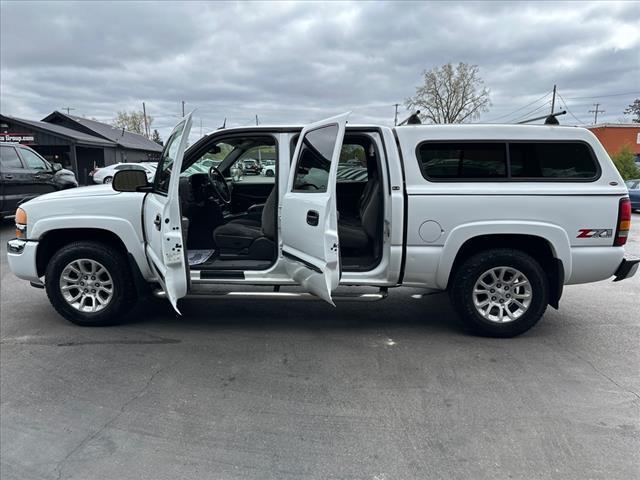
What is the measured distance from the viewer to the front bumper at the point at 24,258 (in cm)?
435

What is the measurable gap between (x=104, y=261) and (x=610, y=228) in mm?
4635

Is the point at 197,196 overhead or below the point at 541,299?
overhead

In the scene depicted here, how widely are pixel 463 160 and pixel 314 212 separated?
1536 millimetres

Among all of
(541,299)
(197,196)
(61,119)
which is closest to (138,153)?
(61,119)

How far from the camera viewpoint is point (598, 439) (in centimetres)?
276

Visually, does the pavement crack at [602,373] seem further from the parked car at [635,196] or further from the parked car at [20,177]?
the parked car at [635,196]

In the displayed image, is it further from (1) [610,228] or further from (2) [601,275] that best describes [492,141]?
(2) [601,275]

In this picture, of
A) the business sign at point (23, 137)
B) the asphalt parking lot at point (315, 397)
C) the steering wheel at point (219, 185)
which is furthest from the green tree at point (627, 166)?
the business sign at point (23, 137)

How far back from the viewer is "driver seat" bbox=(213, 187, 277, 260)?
4.44 metres

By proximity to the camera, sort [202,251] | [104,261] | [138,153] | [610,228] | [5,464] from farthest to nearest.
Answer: [138,153], [202,251], [104,261], [610,228], [5,464]

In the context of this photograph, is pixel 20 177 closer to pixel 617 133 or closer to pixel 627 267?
pixel 627 267

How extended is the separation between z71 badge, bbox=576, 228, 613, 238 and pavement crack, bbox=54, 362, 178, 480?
12.2 feet

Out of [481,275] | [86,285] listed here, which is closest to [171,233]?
[86,285]

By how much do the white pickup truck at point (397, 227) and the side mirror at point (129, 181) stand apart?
13mm
